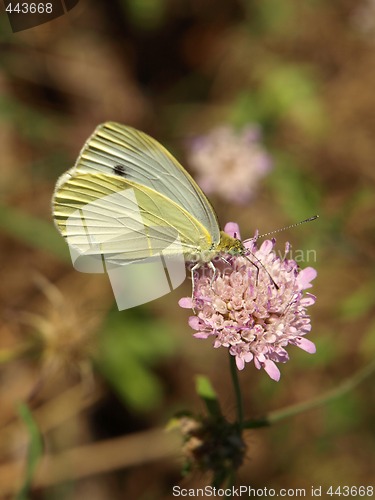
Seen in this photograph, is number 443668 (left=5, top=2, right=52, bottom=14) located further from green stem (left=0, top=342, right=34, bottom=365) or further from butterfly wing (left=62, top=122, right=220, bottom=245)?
green stem (left=0, top=342, right=34, bottom=365)

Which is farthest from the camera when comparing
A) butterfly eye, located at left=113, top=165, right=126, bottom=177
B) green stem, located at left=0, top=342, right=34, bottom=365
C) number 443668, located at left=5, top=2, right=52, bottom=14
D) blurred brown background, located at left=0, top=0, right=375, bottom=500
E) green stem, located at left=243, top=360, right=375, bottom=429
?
number 443668, located at left=5, top=2, right=52, bottom=14

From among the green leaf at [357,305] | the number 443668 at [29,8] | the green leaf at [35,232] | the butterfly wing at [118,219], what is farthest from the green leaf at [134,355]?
the number 443668 at [29,8]

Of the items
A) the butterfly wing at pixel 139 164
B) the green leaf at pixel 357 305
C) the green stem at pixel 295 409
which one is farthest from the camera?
the green leaf at pixel 357 305

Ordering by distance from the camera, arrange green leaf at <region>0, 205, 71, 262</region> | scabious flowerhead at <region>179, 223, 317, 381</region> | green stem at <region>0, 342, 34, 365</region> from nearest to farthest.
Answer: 1. scabious flowerhead at <region>179, 223, 317, 381</region>
2. green stem at <region>0, 342, 34, 365</region>
3. green leaf at <region>0, 205, 71, 262</region>

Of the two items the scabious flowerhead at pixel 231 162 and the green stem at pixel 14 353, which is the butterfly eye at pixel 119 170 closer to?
the green stem at pixel 14 353

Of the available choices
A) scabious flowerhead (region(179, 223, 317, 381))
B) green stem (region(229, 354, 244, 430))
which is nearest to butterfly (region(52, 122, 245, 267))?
scabious flowerhead (region(179, 223, 317, 381))

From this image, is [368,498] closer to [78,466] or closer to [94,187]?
[78,466]

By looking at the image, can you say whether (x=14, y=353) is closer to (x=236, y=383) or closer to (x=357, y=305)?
(x=236, y=383)

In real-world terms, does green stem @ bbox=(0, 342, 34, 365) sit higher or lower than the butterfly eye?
lower

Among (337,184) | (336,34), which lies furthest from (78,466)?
(336,34)
